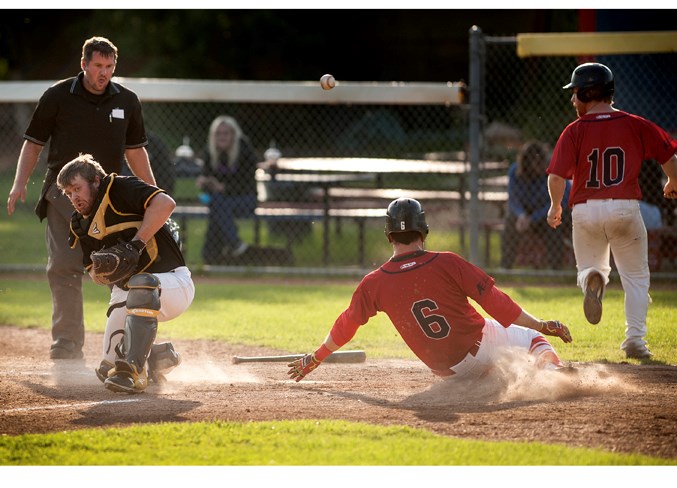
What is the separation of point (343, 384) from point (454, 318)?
0.99 m

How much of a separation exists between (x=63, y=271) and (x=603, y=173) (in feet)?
12.6

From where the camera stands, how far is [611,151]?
6895 millimetres

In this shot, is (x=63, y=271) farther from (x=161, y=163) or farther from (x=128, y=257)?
(x=161, y=163)

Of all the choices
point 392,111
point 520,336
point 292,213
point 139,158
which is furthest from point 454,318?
point 392,111

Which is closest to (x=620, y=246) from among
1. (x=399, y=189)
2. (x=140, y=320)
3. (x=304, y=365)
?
(x=304, y=365)

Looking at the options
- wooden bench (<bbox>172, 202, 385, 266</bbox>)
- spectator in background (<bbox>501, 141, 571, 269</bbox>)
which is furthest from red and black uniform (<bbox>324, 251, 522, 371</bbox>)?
wooden bench (<bbox>172, 202, 385, 266</bbox>)

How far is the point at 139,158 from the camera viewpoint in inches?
293

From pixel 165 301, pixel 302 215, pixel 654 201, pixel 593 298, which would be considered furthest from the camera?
pixel 302 215

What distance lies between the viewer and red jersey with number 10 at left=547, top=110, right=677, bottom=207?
6863 millimetres

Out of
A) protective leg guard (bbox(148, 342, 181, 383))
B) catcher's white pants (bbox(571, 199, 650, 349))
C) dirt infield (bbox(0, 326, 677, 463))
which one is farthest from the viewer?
catcher's white pants (bbox(571, 199, 650, 349))

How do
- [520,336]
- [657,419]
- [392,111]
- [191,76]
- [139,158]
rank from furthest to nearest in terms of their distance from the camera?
[191,76]
[392,111]
[139,158]
[520,336]
[657,419]

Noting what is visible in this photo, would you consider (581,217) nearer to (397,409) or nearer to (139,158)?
(397,409)

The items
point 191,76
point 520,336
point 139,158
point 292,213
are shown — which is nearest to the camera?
point 520,336

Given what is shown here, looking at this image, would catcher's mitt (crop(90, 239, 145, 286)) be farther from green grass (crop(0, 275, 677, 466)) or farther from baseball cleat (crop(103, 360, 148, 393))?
green grass (crop(0, 275, 677, 466))
